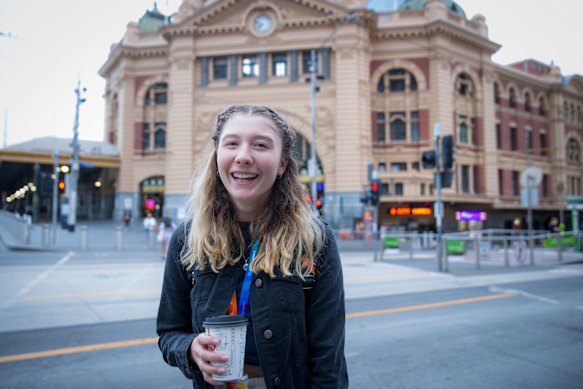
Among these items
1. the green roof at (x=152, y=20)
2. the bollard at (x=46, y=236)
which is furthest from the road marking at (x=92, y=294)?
the green roof at (x=152, y=20)

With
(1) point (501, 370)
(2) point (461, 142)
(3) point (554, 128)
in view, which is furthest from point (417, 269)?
(3) point (554, 128)

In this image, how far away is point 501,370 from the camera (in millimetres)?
4359

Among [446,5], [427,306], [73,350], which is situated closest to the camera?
[73,350]

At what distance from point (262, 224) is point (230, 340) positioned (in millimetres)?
577

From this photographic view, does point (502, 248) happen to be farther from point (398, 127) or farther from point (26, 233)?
point (398, 127)

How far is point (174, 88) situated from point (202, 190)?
3347 centimetres

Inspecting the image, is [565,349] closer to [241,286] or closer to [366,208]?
[241,286]

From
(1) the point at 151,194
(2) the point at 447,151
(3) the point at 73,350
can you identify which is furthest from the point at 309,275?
(1) the point at 151,194

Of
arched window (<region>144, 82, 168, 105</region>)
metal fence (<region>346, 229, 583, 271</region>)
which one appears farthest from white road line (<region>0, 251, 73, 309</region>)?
arched window (<region>144, 82, 168, 105</region>)

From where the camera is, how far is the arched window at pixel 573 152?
45281mm

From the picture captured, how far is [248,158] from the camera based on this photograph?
183 cm

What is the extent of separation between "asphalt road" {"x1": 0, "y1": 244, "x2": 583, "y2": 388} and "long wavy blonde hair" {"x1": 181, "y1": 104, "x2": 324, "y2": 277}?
Answer: 2666 mm

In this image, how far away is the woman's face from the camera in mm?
1863

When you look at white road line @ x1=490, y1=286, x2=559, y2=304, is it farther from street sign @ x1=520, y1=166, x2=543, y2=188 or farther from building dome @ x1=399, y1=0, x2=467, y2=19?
building dome @ x1=399, y1=0, x2=467, y2=19
